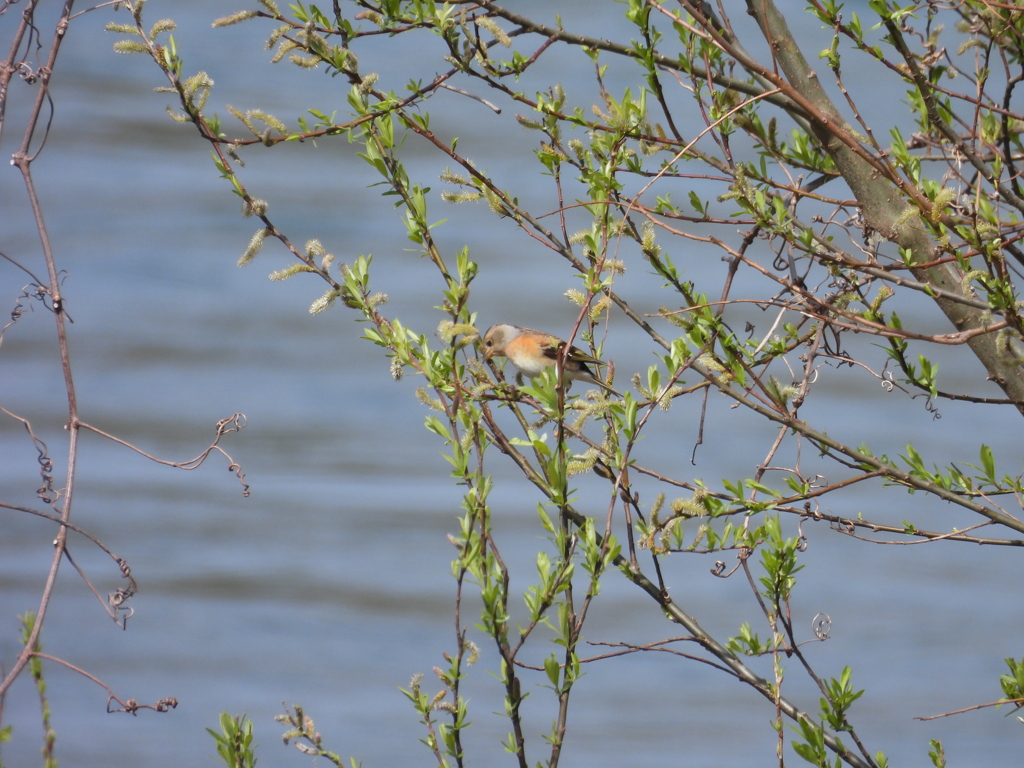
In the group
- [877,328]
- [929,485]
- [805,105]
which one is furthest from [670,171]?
[929,485]

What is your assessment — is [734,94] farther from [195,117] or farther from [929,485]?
[195,117]

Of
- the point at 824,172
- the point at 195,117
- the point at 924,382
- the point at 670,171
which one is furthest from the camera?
the point at 824,172

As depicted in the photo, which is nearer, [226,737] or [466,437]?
[466,437]

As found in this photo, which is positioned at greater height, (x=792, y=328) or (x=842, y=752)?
(x=792, y=328)

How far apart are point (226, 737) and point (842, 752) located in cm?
113

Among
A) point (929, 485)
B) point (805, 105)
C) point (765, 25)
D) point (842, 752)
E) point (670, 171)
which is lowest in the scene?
point (842, 752)

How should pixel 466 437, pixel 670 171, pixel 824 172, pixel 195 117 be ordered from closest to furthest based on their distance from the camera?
pixel 466 437 → pixel 195 117 → pixel 670 171 → pixel 824 172

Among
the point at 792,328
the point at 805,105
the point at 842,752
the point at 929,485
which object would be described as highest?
the point at 805,105

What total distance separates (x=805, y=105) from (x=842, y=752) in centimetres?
119

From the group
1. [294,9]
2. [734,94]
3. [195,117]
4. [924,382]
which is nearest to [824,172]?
[734,94]

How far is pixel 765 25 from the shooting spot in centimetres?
183

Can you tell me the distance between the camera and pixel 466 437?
4.42 feet

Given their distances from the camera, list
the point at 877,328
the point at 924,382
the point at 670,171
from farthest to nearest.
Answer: the point at 670,171 → the point at 924,382 → the point at 877,328

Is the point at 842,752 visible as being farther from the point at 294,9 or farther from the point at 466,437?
the point at 294,9
